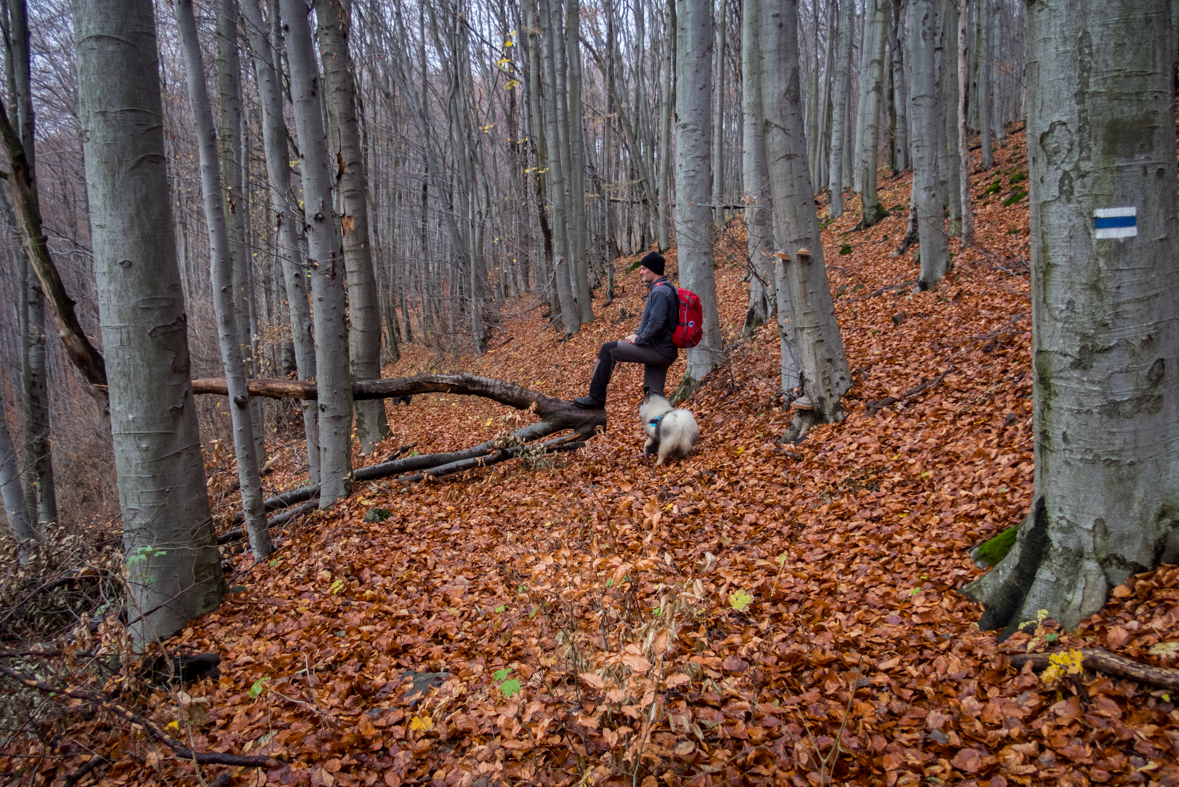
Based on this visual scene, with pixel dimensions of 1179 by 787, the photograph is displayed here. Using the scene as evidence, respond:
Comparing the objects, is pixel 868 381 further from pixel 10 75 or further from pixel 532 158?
pixel 532 158

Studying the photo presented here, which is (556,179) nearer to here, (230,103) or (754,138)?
(230,103)

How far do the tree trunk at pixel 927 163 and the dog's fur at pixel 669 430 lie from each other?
5.64 metres

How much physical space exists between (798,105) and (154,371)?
18.9 feet

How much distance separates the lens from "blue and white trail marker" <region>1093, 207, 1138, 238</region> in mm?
2352

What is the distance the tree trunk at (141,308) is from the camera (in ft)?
12.0

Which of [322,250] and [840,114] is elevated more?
[840,114]

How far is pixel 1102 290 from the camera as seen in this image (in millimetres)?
2402

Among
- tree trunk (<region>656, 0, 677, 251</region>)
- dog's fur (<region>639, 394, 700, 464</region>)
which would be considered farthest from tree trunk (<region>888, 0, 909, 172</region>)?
dog's fur (<region>639, 394, 700, 464</region>)

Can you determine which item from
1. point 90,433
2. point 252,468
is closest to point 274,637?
point 252,468

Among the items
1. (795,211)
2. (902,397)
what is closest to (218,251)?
(795,211)

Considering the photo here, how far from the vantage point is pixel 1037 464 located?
2820mm

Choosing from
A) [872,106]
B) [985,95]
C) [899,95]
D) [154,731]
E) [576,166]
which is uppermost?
[899,95]

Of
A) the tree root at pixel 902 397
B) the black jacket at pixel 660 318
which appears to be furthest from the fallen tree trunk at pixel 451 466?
the tree root at pixel 902 397

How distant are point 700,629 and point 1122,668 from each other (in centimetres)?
173
